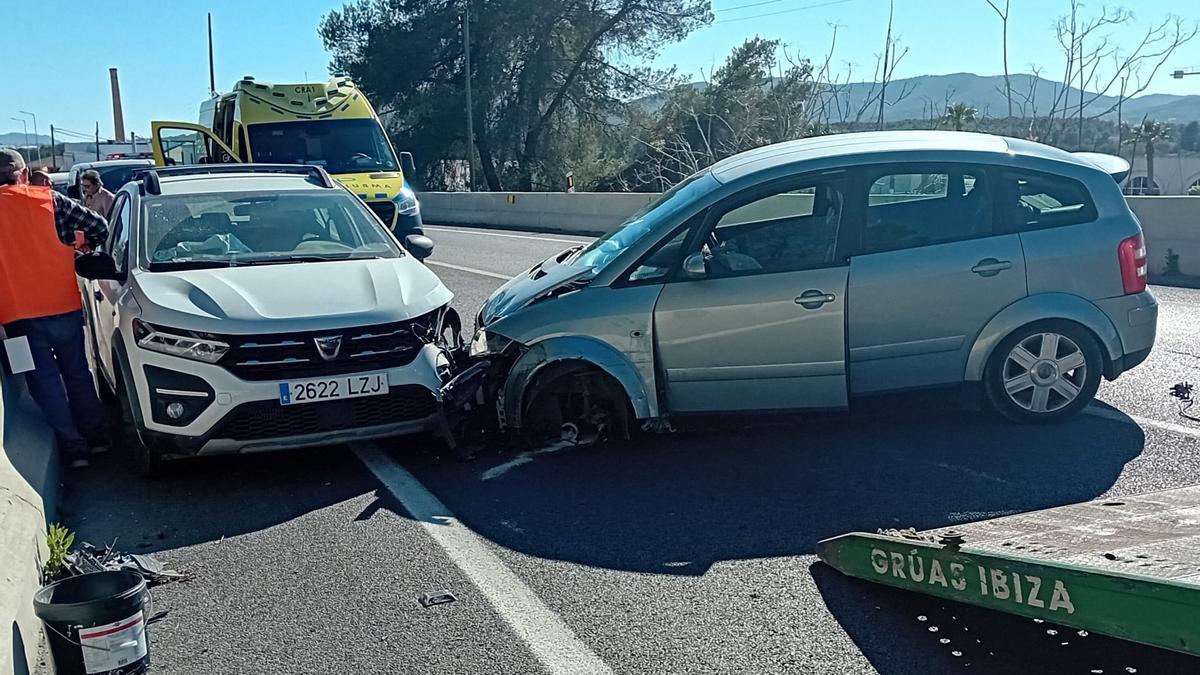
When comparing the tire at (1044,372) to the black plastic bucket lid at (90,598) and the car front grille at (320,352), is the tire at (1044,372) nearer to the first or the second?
the car front grille at (320,352)

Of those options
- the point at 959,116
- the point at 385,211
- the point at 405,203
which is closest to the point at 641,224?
the point at 385,211

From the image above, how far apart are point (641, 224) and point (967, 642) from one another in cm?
336

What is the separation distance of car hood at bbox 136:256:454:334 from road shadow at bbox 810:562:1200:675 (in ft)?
9.81

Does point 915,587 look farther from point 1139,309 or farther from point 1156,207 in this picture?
point 1156,207

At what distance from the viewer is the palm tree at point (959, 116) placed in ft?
95.9

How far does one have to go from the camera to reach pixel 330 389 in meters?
5.46

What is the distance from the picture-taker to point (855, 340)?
5.78 m

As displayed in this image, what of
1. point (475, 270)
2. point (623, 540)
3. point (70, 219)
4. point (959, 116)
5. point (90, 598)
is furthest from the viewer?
point (959, 116)

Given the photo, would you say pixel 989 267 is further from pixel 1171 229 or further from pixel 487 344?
pixel 1171 229

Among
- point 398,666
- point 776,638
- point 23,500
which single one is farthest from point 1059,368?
point 23,500

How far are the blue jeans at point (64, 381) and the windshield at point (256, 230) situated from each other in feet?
2.03

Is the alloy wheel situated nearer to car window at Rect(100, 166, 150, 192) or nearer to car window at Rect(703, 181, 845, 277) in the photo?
car window at Rect(703, 181, 845, 277)

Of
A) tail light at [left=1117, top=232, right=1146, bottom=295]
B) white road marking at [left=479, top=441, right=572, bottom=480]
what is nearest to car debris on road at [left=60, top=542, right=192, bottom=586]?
white road marking at [left=479, top=441, right=572, bottom=480]

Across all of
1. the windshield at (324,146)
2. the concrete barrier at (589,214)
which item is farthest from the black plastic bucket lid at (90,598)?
the windshield at (324,146)
